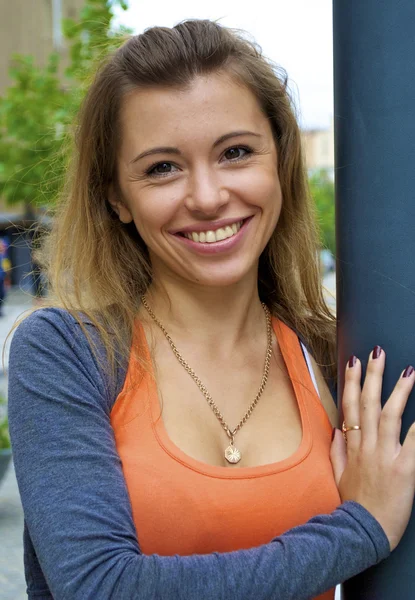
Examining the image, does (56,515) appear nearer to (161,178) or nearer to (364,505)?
(364,505)

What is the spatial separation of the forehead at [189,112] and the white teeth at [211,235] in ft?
0.68

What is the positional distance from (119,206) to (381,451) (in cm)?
90

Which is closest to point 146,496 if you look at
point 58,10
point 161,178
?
point 161,178

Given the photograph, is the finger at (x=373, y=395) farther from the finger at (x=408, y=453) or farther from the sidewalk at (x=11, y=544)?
the sidewalk at (x=11, y=544)

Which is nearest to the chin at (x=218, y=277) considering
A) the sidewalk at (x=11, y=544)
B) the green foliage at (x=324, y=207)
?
the green foliage at (x=324, y=207)

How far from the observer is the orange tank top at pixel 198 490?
6.07 ft

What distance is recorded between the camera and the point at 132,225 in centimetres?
236

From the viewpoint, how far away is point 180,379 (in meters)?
2.11

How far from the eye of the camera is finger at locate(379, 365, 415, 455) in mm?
1738

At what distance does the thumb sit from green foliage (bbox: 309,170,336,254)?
413 mm

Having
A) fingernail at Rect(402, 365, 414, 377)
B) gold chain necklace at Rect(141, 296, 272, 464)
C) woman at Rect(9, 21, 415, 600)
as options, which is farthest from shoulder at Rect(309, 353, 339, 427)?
fingernail at Rect(402, 365, 414, 377)

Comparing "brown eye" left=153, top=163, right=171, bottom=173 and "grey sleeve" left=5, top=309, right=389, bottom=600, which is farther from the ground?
"brown eye" left=153, top=163, right=171, bottom=173

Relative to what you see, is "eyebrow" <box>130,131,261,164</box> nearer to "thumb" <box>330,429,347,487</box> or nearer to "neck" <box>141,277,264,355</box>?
"neck" <box>141,277,264,355</box>

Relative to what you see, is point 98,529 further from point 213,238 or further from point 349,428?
point 213,238
